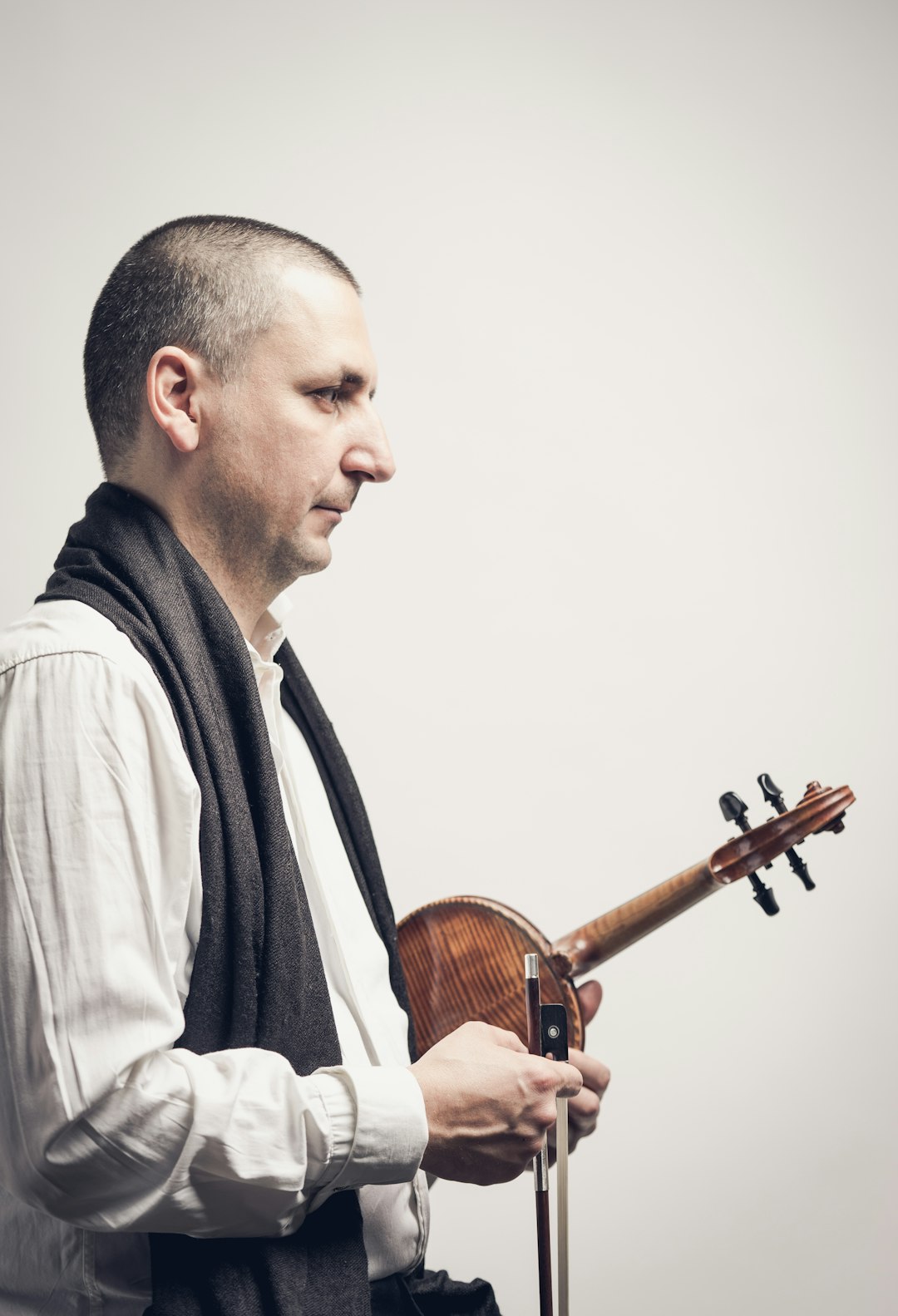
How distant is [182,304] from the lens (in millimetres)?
1356

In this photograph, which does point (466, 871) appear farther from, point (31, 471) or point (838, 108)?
point (838, 108)

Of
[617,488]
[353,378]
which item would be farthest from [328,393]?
[617,488]

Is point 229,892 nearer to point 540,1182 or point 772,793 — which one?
point 540,1182

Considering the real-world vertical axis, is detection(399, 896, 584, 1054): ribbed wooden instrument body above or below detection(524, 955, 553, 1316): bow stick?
above

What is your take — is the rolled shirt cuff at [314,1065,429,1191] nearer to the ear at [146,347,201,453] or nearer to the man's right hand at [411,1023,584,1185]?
the man's right hand at [411,1023,584,1185]

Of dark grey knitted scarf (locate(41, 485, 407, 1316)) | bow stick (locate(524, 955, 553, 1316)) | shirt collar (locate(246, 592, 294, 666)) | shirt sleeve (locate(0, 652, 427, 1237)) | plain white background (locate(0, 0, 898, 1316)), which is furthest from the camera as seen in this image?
plain white background (locate(0, 0, 898, 1316))

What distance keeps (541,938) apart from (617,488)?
1.16 m

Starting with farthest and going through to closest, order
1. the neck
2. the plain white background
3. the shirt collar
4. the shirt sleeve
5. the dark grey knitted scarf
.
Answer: the plain white background, the shirt collar, the neck, the dark grey knitted scarf, the shirt sleeve

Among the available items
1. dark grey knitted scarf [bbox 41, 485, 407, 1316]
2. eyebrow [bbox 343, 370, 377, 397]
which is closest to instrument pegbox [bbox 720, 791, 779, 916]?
dark grey knitted scarf [bbox 41, 485, 407, 1316]

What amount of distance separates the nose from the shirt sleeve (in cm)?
42

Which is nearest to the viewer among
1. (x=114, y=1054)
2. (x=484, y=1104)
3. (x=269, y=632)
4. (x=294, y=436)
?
(x=114, y=1054)

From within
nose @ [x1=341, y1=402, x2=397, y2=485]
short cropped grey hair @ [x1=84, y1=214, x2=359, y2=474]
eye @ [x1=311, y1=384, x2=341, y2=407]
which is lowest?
nose @ [x1=341, y1=402, x2=397, y2=485]

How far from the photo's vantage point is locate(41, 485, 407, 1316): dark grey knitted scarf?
1125 millimetres

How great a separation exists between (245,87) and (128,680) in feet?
5.81
